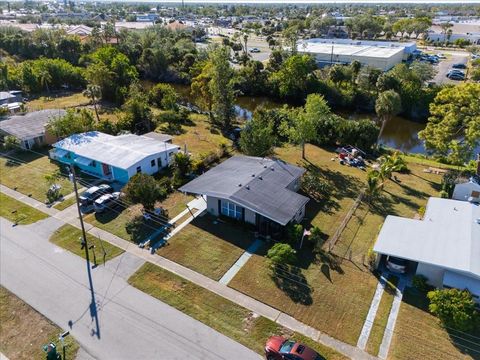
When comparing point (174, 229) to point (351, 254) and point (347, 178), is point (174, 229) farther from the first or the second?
point (347, 178)

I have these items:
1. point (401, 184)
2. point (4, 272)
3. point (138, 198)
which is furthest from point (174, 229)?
point (401, 184)

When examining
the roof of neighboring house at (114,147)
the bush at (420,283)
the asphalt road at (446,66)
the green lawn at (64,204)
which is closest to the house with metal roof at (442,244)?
the bush at (420,283)

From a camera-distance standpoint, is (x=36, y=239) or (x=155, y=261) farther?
(x=36, y=239)

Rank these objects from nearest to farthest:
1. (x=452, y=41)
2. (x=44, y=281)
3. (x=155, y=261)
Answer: (x=44, y=281)
(x=155, y=261)
(x=452, y=41)

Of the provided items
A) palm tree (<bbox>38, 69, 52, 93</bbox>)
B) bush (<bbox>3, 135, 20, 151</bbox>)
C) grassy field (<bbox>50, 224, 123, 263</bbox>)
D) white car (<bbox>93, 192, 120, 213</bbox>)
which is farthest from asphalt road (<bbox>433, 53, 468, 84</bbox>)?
palm tree (<bbox>38, 69, 52, 93</bbox>)

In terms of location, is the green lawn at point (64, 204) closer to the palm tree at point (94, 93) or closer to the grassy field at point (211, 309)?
the grassy field at point (211, 309)
